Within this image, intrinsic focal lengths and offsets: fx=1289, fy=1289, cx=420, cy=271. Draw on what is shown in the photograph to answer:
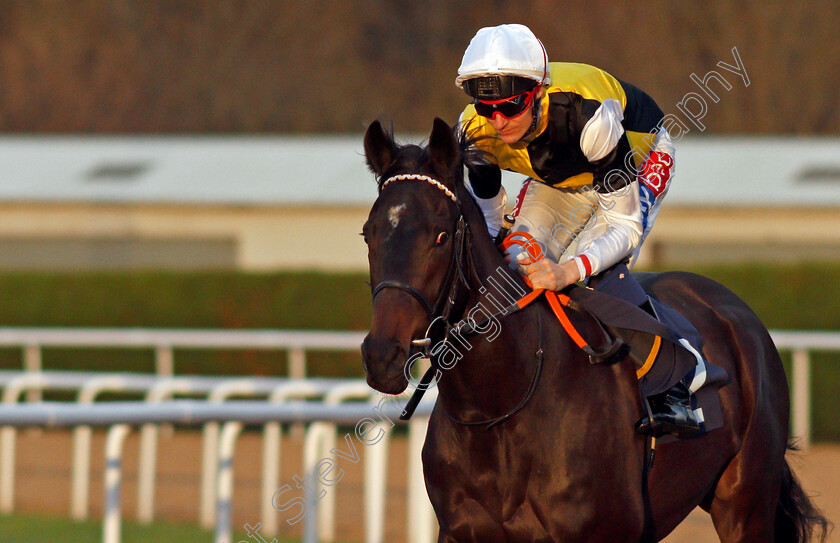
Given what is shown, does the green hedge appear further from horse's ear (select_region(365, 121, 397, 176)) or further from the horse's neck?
horse's ear (select_region(365, 121, 397, 176))

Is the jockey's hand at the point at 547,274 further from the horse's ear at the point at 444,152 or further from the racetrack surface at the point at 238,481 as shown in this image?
the racetrack surface at the point at 238,481

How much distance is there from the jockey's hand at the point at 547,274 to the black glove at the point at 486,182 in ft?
0.97

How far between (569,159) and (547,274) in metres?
0.42

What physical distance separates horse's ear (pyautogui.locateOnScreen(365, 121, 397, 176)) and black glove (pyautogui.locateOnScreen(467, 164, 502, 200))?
41 centimetres

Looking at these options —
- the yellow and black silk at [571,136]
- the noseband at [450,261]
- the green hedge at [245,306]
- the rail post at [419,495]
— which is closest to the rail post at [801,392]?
the green hedge at [245,306]

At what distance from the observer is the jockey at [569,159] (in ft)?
11.3

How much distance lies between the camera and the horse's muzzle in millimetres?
2846

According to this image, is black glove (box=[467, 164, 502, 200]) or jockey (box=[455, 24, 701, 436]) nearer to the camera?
jockey (box=[455, 24, 701, 436])

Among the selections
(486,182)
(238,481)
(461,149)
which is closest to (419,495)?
(486,182)

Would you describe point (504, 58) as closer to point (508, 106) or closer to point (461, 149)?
point (508, 106)

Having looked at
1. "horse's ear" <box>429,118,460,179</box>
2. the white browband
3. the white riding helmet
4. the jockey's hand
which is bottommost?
the jockey's hand

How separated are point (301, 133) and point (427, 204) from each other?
29814 millimetres

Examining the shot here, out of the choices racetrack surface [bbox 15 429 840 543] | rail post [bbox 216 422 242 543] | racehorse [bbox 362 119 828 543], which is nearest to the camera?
racehorse [bbox 362 119 828 543]

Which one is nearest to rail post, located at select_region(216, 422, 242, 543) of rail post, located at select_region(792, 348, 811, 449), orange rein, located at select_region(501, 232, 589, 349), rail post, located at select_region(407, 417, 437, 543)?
rail post, located at select_region(407, 417, 437, 543)
